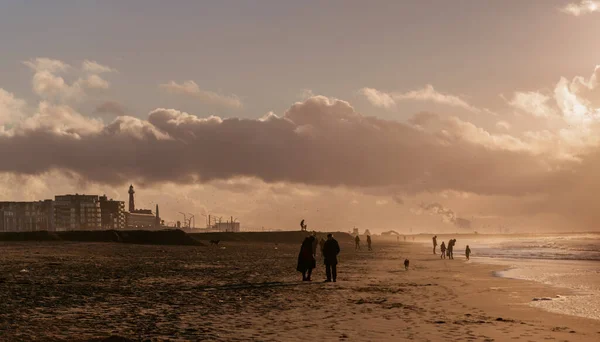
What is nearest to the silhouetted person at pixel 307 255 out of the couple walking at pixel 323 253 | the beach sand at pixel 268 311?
the couple walking at pixel 323 253

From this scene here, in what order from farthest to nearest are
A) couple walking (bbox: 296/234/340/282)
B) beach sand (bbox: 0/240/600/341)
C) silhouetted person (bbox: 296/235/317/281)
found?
1. silhouetted person (bbox: 296/235/317/281)
2. couple walking (bbox: 296/234/340/282)
3. beach sand (bbox: 0/240/600/341)

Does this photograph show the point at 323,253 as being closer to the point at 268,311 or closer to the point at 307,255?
the point at 307,255

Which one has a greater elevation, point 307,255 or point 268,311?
point 307,255

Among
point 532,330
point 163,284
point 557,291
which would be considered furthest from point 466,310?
point 163,284

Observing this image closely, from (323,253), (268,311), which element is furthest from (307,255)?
(268,311)

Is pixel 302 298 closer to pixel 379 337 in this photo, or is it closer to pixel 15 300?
pixel 379 337

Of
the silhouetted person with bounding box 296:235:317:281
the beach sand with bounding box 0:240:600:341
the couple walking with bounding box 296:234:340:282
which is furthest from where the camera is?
the silhouetted person with bounding box 296:235:317:281

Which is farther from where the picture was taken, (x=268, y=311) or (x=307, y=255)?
(x=307, y=255)

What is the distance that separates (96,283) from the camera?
84.6 feet

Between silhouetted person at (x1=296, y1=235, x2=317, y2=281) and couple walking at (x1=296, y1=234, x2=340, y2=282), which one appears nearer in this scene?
couple walking at (x1=296, y1=234, x2=340, y2=282)

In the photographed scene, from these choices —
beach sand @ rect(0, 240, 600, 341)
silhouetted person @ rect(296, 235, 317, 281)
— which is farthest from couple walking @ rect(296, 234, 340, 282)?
beach sand @ rect(0, 240, 600, 341)

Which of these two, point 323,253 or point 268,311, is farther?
point 323,253

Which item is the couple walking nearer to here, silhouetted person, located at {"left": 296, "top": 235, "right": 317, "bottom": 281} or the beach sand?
silhouetted person, located at {"left": 296, "top": 235, "right": 317, "bottom": 281}

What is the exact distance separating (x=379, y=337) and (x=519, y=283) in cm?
2043
